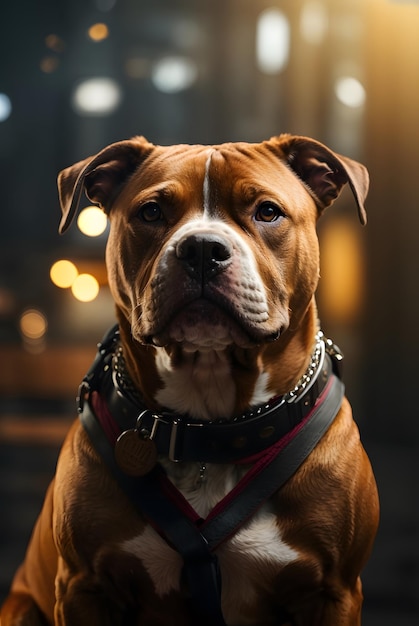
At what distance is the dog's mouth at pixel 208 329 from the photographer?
1224mm

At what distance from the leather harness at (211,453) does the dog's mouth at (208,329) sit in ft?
0.53

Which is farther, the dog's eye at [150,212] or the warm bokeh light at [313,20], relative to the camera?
the warm bokeh light at [313,20]

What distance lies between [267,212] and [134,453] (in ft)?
1.50

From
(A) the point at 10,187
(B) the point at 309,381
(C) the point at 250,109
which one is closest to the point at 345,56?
(C) the point at 250,109

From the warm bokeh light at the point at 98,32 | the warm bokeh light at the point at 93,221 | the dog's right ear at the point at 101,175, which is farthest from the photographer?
the warm bokeh light at the point at 98,32

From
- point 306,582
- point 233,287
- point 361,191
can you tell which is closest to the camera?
point 233,287

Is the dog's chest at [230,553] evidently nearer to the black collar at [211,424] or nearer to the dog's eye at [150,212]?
the black collar at [211,424]

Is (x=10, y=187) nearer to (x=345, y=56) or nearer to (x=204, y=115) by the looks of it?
(x=204, y=115)

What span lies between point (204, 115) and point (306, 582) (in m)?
1.52

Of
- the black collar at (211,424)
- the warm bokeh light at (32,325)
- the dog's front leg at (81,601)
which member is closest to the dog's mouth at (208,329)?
the black collar at (211,424)

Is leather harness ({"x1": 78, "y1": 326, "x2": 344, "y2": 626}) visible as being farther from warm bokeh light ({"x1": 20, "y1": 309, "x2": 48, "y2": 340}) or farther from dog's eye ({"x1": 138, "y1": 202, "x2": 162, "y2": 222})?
warm bokeh light ({"x1": 20, "y1": 309, "x2": 48, "y2": 340})

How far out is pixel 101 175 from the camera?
1.50m

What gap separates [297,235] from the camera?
136cm

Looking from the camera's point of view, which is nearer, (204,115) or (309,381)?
(309,381)
